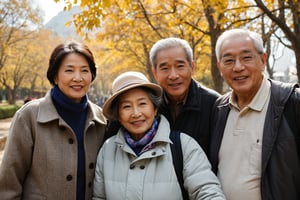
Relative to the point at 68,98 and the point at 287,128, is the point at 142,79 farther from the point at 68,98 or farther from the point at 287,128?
the point at 287,128

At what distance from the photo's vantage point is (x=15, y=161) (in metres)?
2.52

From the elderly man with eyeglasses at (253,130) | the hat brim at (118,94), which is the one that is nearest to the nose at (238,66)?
the elderly man with eyeglasses at (253,130)

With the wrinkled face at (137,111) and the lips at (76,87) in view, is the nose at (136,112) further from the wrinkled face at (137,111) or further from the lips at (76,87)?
the lips at (76,87)

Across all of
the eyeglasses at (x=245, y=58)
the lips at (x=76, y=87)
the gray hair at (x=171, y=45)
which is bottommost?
the lips at (x=76, y=87)

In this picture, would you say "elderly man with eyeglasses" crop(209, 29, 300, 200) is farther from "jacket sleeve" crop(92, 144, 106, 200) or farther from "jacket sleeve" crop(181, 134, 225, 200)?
"jacket sleeve" crop(92, 144, 106, 200)

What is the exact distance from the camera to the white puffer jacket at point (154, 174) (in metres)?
2.29

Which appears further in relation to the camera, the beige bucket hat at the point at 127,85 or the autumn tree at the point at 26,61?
the autumn tree at the point at 26,61

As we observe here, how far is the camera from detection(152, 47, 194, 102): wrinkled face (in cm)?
294

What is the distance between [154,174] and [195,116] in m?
0.78

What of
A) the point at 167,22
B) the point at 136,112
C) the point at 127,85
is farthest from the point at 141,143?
the point at 167,22

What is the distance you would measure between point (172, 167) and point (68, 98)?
1.11 meters

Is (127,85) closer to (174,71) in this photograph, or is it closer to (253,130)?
(174,71)

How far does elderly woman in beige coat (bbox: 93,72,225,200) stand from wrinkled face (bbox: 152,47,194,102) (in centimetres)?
37

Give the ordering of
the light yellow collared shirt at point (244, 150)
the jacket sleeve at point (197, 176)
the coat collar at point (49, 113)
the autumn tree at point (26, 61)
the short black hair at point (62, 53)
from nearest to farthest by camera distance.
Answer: the jacket sleeve at point (197, 176) < the light yellow collared shirt at point (244, 150) < the coat collar at point (49, 113) < the short black hair at point (62, 53) < the autumn tree at point (26, 61)
